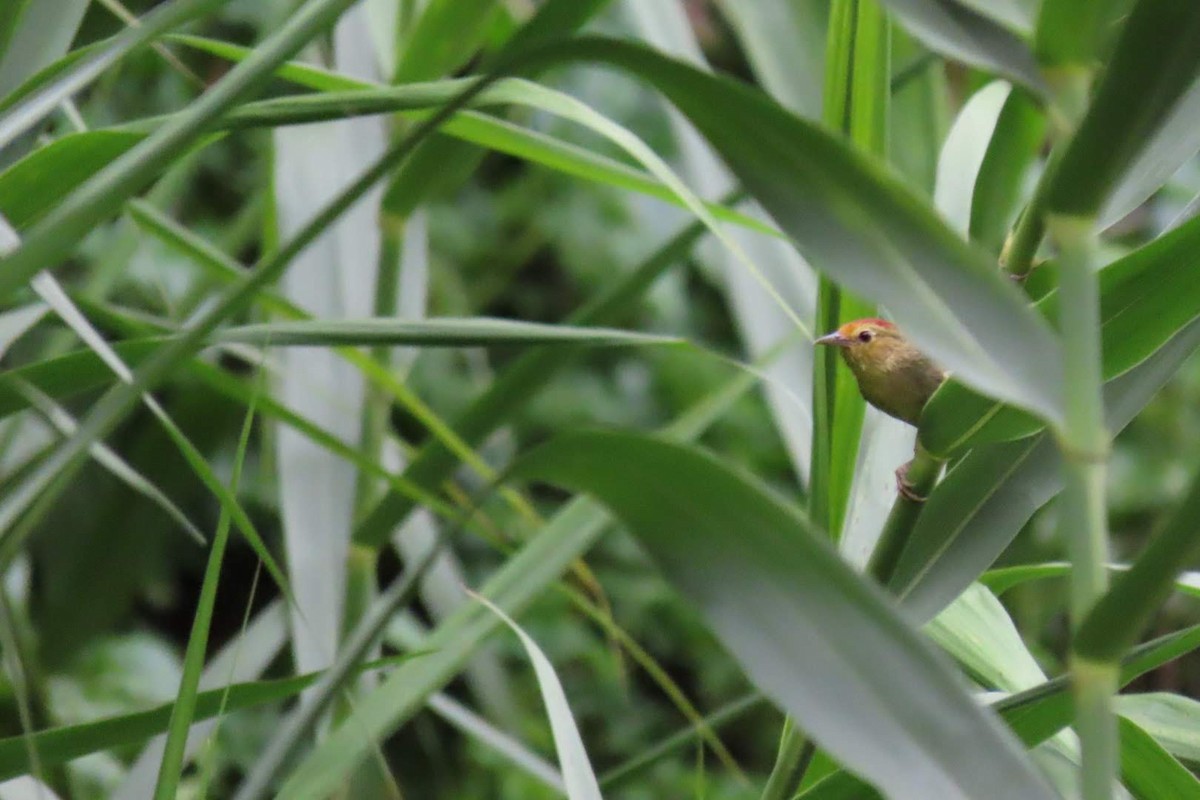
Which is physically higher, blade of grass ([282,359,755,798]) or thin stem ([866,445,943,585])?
thin stem ([866,445,943,585])

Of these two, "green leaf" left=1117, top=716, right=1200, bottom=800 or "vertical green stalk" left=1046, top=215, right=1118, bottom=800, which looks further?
"green leaf" left=1117, top=716, right=1200, bottom=800

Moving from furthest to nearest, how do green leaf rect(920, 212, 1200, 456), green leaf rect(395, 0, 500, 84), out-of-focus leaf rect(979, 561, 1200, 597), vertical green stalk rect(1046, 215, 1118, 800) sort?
1. green leaf rect(395, 0, 500, 84)
2. out-of-focus leaf rect(979, 561, 1200, 597)
3. green leaf rect(920, 212, 1200, 456)
4. vertical green stalk rect(1046, 215, 1118, 800)

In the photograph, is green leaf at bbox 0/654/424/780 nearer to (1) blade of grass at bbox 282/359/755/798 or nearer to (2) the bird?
(1) blade of grass at bbox 282/359/755/798

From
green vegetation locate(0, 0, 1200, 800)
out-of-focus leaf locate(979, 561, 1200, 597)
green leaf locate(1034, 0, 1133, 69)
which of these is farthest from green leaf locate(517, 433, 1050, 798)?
out-of-focus leaf locate(979, 561, 1200, 597)

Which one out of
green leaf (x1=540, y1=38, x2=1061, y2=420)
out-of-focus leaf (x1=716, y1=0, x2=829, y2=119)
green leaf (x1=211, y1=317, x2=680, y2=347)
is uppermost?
out-of-focus leaf (x1=716, y1=0, x2=829, y2=119)

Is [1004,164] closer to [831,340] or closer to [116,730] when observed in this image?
[831,340]

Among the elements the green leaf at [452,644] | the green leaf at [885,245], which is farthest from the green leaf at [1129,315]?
the green leaf at [452,644]

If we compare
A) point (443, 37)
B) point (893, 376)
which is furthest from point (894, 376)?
point (443, 37)

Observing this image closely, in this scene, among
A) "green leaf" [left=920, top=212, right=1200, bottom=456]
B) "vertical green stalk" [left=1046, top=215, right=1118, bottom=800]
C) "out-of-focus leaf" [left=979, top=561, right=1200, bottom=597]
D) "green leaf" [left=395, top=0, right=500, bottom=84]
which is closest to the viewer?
"vertical green stalk" [left=1046, top=215, right=1118, bottom=800]
